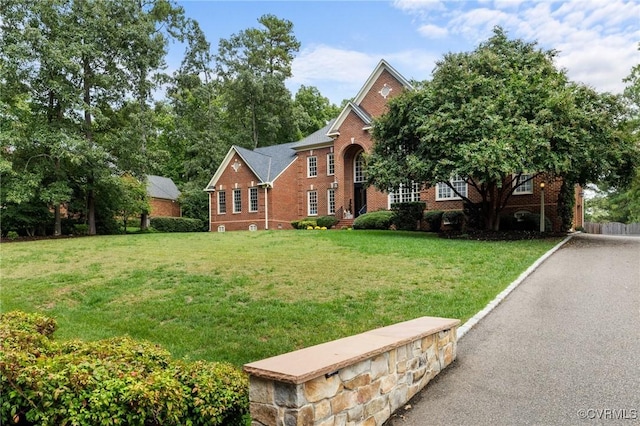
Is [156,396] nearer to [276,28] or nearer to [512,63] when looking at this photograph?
[512,63]

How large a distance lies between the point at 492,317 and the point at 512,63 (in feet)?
48.7

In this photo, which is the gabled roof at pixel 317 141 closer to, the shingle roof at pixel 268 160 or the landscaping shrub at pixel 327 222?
the shingle roof at pixel 268 160

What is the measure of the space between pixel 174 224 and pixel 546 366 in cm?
3194

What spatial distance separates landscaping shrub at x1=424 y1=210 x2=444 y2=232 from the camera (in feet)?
75.5

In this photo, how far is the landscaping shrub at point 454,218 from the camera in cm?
2222

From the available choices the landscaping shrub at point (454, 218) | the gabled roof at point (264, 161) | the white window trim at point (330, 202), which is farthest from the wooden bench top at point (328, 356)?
the gabled roof at point (264, 161)

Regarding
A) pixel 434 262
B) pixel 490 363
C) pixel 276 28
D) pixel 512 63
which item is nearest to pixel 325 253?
pixel 434 262

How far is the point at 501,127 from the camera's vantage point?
15117mm

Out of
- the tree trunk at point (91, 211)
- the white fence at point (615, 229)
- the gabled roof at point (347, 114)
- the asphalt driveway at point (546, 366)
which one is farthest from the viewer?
the white fence at point (615, 229)

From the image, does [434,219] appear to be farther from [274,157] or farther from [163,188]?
[163,188]

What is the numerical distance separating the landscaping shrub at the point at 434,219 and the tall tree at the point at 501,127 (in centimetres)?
449

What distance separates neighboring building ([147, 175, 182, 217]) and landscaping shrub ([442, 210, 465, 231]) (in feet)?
84.9

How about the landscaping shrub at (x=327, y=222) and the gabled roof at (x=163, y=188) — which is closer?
the landscaping shrub at (x=327, y=222)

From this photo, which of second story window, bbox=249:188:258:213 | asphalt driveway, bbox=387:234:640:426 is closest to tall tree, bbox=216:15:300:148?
second story window, bbox=249:188:258:213
